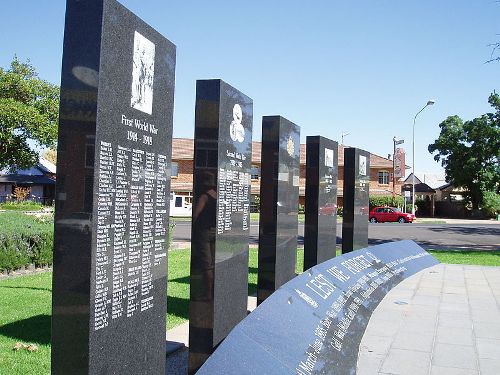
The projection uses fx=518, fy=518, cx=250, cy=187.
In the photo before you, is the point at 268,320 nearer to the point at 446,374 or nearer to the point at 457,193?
the point at 446,374

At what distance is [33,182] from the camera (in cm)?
5141

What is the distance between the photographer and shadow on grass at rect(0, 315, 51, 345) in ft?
18.6

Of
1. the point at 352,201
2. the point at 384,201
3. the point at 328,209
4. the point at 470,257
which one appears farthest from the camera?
the point at 384,201

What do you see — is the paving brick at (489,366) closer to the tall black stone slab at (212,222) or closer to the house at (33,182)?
the tall black stone slab at (212,222)

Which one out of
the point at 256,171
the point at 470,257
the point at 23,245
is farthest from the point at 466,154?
the point at 23,245

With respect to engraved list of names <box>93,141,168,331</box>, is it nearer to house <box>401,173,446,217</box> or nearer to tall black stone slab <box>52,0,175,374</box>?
tall black stone slab <box>52,0,175,374</box>

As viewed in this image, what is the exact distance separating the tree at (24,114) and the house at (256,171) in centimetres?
1477

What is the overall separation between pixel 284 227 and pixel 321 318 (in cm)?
237

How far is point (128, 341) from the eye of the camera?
339cm

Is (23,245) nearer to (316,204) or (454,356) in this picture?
(316,204)

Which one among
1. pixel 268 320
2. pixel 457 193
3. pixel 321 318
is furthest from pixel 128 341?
pixel 457 193

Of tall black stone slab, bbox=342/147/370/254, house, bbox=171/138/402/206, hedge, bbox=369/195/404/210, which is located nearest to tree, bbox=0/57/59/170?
house, bbox=171/138/402/206

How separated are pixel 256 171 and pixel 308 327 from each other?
129 ft

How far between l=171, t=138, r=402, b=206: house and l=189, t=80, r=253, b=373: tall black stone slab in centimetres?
3663
